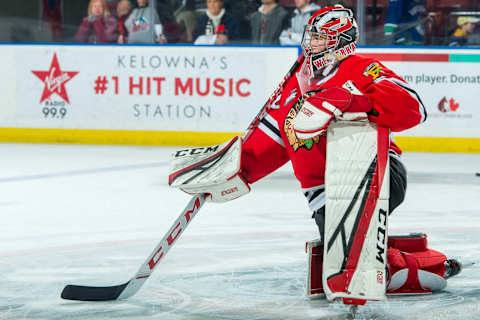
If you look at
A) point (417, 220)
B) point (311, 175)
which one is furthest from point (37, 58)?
point (311, 175)

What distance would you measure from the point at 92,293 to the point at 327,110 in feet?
3.29

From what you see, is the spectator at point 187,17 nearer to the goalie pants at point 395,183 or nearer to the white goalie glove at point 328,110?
the goalie pants at point 395,183

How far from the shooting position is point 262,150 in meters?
2.91

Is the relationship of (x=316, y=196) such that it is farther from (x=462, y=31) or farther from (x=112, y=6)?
(x=112, y=6)

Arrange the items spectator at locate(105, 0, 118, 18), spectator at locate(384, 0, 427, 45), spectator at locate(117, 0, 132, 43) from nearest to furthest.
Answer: spectator at locate(384, 0, 427, 45)
spectator at locate(117, 0, 132, 43)
spectator at locate(105, 0, 118, 18)

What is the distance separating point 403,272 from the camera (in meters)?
2.88

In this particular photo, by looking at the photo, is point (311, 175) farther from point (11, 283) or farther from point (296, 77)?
point (11, 283)

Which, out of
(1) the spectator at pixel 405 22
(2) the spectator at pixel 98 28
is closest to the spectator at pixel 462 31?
(1) the spectator at pixel 405 22

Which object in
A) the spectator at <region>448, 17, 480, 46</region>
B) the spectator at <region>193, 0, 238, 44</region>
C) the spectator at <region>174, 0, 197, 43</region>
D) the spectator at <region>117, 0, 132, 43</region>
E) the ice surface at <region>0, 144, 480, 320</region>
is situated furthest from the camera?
the spectator at <region>117, 0, 132, 43</region>

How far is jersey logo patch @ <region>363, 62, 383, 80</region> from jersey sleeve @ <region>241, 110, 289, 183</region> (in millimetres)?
399

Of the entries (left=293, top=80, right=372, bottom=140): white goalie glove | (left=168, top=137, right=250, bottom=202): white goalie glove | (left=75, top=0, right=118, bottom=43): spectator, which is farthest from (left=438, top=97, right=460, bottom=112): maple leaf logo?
(left=293, top=80, right=372, bottom=140): white goalie glove

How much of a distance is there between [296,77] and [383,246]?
0.63 metres

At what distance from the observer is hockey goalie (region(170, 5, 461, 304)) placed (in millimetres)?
2463

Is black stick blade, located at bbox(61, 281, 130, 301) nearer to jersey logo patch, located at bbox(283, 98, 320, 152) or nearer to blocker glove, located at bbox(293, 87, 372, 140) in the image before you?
jersey logo patch, located at bbox(283, 98, 320, 152)
